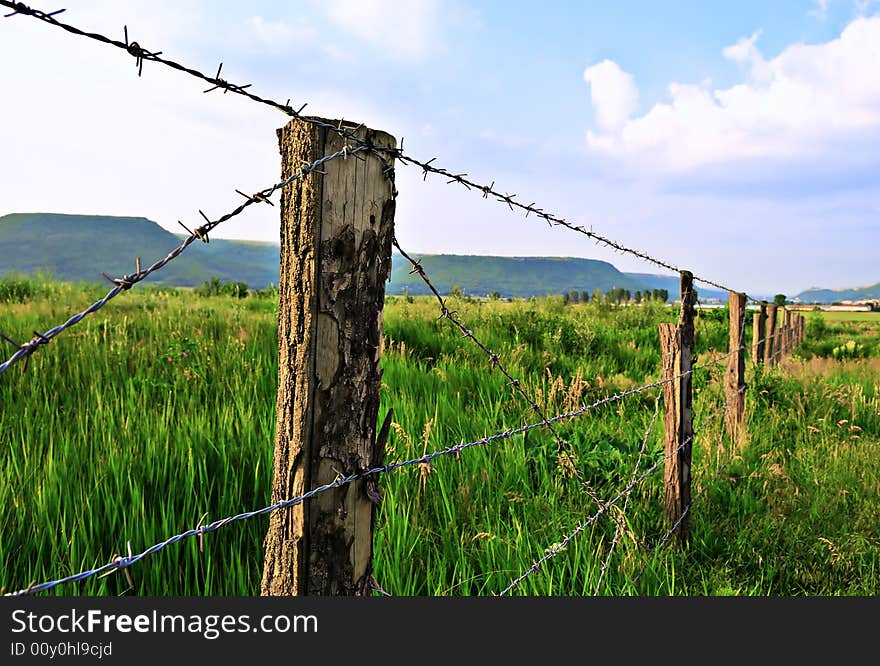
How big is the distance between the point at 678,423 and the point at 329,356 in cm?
271

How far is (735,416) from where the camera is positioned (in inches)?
206

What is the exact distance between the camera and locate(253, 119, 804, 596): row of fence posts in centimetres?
141

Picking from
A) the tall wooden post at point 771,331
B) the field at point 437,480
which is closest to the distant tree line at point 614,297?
the tall wooden post at point 771,331

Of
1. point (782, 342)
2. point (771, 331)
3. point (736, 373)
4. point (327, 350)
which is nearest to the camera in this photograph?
point (327, 350)

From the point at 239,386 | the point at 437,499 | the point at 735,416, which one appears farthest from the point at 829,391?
the point at 239,386

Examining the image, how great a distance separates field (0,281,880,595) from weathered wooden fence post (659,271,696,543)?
0.15 metres

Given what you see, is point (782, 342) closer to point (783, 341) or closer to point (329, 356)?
point (783, 341)

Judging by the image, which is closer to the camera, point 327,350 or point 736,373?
point 327,350

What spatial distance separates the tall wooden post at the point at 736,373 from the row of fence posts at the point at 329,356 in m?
4.48

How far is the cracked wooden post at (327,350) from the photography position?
1413mm

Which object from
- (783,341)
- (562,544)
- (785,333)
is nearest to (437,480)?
(562,544)

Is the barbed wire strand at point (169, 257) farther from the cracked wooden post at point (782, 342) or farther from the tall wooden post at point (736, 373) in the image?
the cracked wooden post at point (782, 342)

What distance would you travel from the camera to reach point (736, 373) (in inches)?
202

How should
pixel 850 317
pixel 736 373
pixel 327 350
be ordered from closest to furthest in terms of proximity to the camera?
pixel 327 350, pixel 736 373, pixel 850 317
